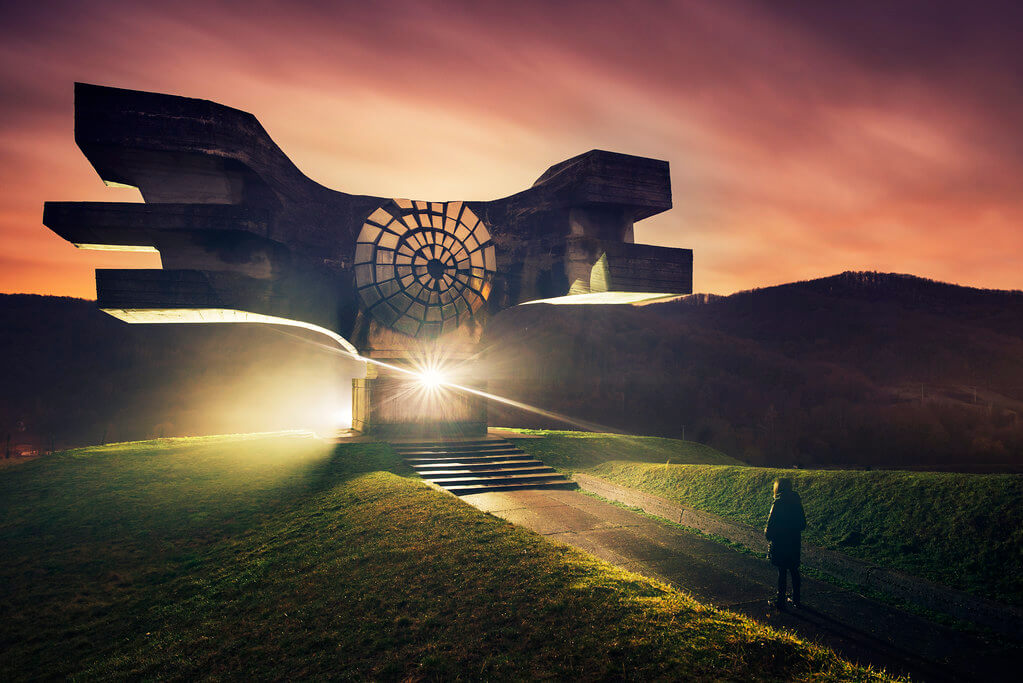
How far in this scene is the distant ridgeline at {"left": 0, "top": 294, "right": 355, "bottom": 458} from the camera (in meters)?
89.7

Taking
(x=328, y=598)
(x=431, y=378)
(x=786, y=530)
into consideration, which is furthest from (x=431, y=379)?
(x=786, y=530)

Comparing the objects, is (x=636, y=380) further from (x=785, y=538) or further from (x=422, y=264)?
(x=785, y=538)

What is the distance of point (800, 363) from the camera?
119812 millimetres

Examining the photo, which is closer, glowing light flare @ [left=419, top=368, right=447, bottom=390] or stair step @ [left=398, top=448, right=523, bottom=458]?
stair step @ [left=398, top=448, right=523, bottom=458]

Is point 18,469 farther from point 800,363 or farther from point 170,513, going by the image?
point 800,363

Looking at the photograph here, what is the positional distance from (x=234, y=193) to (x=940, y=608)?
18921 mm

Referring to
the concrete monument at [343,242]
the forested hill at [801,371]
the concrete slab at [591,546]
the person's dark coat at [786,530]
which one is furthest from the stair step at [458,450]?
the forested hill at [801,371]

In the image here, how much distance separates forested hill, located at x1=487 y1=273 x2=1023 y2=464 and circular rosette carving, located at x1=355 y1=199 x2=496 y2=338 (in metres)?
65.5

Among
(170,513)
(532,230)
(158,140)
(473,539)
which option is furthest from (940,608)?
(158,140)

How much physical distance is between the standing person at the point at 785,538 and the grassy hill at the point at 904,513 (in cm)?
237

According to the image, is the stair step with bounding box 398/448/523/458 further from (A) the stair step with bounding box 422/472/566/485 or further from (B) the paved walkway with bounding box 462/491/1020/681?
(B) the paved walkway with bounding box 462/491/1020/681

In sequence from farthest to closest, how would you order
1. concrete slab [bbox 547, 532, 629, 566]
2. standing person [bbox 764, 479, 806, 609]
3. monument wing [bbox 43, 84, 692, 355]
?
monument wing [bbox 43, 84, 692, 355], concrete slab [bbox 547, 532, 629, 566], standing person [bbox 764, 479, 806, 609]

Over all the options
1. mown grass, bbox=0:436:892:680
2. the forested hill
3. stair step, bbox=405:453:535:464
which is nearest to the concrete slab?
mown grass, bbox=0:436:892:680

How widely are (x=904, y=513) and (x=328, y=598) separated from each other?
1088cm
